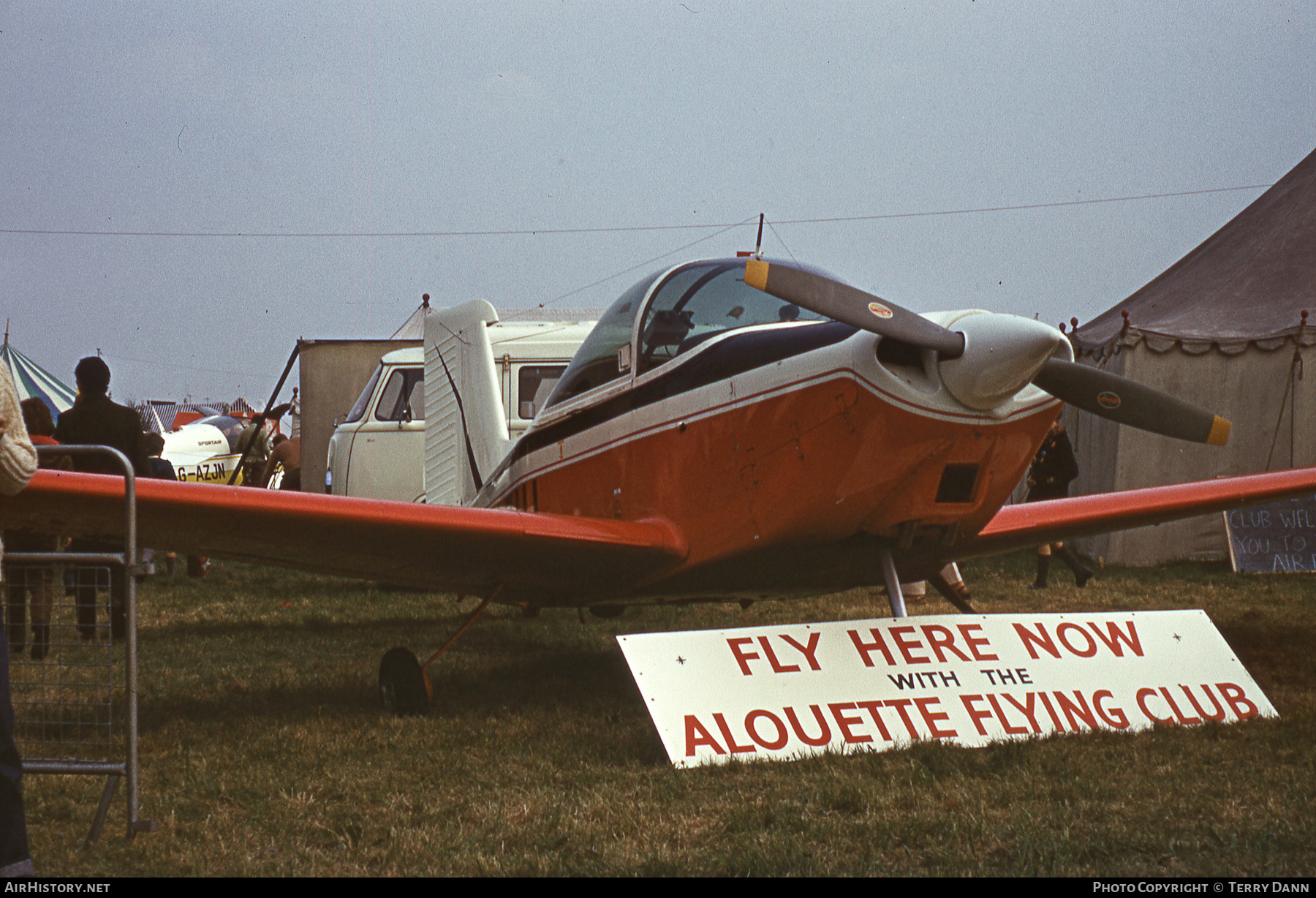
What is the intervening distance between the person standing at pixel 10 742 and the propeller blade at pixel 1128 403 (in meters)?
3.33

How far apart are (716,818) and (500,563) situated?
84.4 inches

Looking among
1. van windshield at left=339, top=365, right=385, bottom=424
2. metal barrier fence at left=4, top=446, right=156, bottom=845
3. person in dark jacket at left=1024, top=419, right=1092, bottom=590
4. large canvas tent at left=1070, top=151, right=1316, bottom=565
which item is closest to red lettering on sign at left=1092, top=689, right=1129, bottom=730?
metal barrier fence at left=4, top=446, right=156, bottom=845

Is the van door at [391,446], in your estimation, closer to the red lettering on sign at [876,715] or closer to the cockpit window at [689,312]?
the cockpit window at [689,312]

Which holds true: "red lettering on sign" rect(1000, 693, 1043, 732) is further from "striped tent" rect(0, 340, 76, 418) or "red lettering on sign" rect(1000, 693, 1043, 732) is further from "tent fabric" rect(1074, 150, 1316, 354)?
"striped tent" rect(0, 340, 76, 418)

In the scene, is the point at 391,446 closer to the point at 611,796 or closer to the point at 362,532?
the point at 362,532

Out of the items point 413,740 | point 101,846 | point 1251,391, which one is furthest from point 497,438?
point 1251,391

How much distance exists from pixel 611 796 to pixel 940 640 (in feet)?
5.01

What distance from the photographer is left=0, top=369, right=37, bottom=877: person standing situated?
259cm

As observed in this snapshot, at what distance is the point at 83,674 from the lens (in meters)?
6.05

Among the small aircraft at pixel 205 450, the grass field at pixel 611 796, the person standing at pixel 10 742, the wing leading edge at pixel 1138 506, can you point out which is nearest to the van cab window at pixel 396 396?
the grass field at pixel 611 796

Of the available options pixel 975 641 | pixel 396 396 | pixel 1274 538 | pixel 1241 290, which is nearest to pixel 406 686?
pixel 975 641

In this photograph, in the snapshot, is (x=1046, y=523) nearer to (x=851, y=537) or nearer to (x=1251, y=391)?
(x=851, y=537)

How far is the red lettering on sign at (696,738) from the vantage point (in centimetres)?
379

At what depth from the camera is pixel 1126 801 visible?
3.23m
